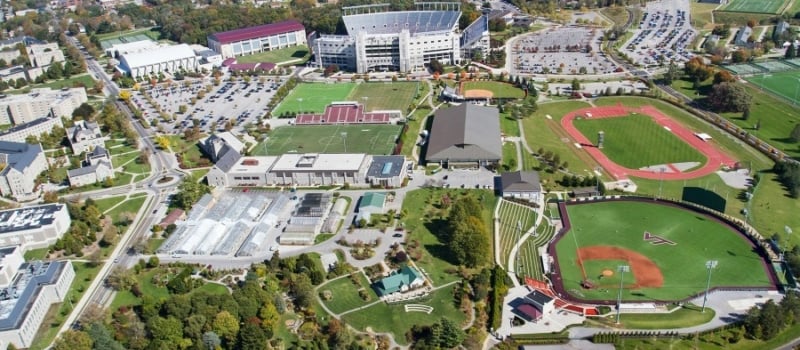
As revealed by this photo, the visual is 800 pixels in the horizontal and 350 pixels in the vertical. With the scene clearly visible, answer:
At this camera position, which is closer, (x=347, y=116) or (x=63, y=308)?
(x=63, y=308)

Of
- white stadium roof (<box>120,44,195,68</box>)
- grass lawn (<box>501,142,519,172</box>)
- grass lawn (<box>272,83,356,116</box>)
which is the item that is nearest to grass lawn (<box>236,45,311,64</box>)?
white stadium roof (<box>120,44,195,68</box>)

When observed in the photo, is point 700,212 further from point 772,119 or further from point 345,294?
point 345,294

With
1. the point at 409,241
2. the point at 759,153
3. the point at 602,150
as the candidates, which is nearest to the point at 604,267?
the point at 409,241

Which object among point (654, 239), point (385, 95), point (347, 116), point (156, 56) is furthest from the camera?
point (156, 56)

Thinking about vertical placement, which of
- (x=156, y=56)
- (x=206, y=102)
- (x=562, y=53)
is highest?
(x=156, y=56)

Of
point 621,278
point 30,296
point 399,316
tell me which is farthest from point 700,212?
point 30,296

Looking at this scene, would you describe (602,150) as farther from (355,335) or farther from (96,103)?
(96,103)

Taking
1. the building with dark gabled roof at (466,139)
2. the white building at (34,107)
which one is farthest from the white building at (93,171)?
the building with dark gabled roof at (466,139)

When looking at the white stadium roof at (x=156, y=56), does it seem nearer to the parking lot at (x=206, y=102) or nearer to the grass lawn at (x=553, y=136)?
the parking lot at (x=206, y=102)
